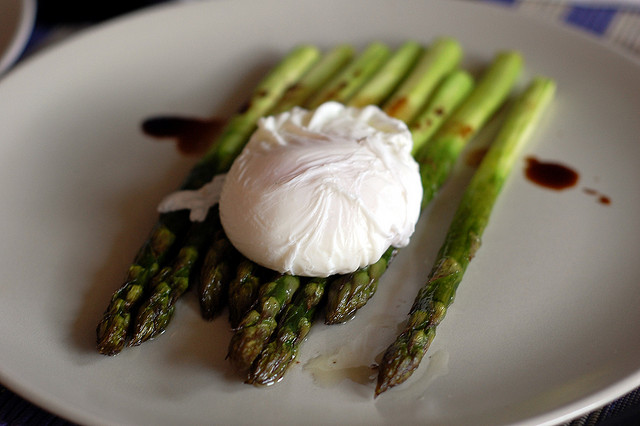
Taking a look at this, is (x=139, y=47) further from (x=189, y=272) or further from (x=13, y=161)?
(x=189, y=272)

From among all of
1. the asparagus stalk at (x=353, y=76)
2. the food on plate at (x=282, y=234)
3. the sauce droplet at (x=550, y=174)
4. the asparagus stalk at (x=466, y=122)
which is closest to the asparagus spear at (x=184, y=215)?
the food on plate at (x=282, y=234)

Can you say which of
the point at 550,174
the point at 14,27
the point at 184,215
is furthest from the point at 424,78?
the point at 14,27

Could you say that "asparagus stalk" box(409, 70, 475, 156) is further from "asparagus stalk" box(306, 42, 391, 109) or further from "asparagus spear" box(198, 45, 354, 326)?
"asparagus spear" box(198, 45, 354, 326)

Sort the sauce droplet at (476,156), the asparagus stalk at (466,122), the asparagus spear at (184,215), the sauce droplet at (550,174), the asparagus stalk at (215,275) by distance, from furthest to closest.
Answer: the sauce droplet at (476,156) → the sauce droplet at (550,174) → the asparagus stalk at (466,122) → the asparagus stalk at (215,275) → the asparagus spear at (184,215)

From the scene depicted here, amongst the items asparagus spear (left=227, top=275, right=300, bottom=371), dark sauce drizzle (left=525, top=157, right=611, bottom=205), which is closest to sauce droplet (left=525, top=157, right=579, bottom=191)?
dark sauce drizzle (left=525, top=157, right=611, bottom=205)

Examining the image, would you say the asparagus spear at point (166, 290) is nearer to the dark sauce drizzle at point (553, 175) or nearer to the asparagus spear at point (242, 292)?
the asparagus spear at point (242, 292)

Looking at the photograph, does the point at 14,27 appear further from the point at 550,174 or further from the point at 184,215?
the point at 550,174
